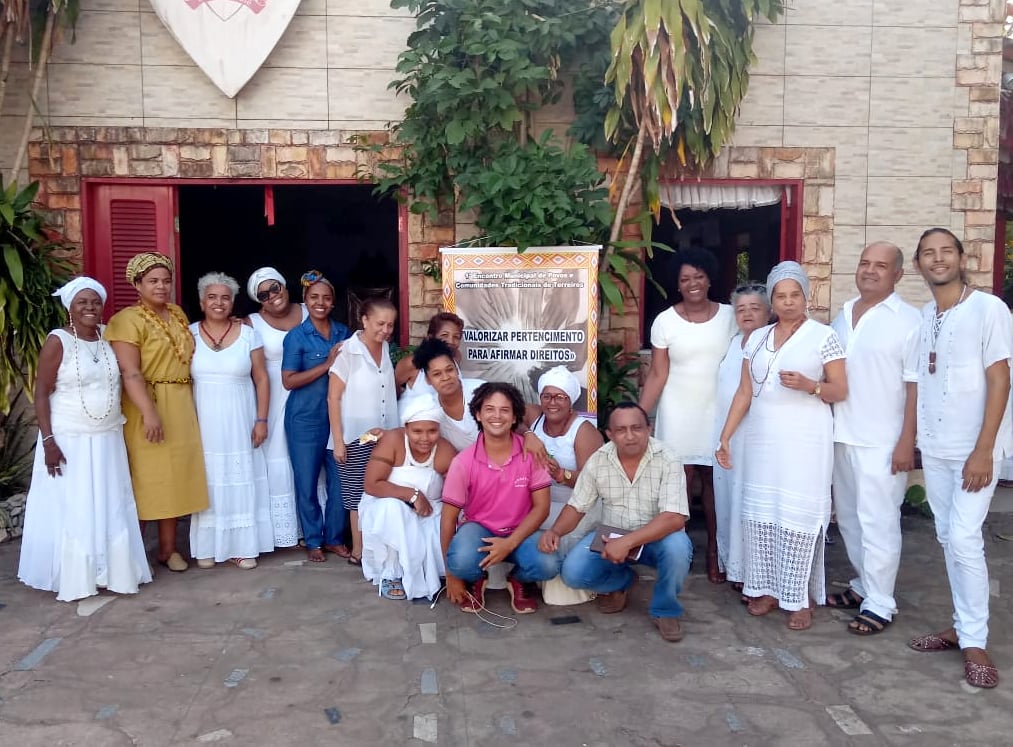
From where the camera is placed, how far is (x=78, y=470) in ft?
14.1

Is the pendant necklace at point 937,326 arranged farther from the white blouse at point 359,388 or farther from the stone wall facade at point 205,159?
the stone wall facade at point 205,159

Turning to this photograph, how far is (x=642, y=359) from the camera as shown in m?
6.16

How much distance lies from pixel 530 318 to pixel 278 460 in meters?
1.65

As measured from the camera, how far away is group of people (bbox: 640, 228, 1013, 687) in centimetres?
355

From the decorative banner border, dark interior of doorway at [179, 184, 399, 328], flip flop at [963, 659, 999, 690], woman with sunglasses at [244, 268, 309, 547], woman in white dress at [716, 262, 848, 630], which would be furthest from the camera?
dark interior of doorway at [179, 184, 399, 328]

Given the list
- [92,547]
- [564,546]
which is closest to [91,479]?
[92,547]

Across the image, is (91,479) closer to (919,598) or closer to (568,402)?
(568,402)

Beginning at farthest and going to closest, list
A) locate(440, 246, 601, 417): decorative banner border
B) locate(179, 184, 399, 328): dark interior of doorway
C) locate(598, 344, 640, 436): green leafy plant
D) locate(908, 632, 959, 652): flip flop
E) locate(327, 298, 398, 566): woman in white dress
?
locate(179, 184, 399, 328): dark interior of doorway → locate(598, 344, 640, 436): green leafy plant → locate(440, 246, 601, 417): decorative banner border → locate(327, 298, 398, 566): woman in white dress → locate(908, 632, 959, 652): flip flop

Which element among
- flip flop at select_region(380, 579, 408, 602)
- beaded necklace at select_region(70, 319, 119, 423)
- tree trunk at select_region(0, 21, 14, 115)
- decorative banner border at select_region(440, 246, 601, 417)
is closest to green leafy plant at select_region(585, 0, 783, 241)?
decorative banner border at select_region(440, 246, 601, 417)

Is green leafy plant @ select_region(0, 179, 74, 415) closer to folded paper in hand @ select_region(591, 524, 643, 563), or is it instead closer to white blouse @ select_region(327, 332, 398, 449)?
white blouse @ select_region(327, 332, 398, 449)

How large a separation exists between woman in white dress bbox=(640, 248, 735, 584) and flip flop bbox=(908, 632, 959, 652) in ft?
3.56

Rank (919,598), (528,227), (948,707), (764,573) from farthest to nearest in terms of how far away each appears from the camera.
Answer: (528,227)
(919,598)
(764,573)
(948,707)

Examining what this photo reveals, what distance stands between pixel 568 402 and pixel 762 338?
37.6 inches

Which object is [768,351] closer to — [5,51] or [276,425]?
[276,425]
